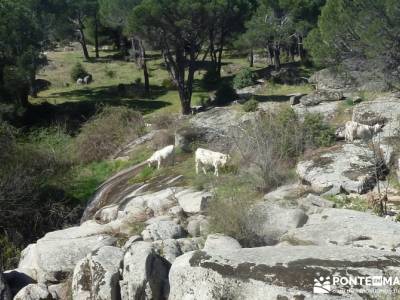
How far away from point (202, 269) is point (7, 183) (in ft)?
33.8

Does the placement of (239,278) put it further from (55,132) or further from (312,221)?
(55,132)

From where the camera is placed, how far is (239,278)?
8.62 metres

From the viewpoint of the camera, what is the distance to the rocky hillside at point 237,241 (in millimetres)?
8586

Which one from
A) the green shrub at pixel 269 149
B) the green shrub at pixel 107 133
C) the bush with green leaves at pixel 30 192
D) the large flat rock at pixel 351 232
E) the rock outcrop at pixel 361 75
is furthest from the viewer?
the green shrub at pixel 107 133

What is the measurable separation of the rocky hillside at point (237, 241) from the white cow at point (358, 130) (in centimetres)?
34

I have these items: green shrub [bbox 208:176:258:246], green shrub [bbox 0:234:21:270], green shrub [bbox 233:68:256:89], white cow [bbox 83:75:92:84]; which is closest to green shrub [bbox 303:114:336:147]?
green shrub [bbox 208:176:258:246]

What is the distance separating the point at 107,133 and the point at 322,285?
19.9m

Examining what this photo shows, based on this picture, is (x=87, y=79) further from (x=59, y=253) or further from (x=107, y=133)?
(x=59, y=253)

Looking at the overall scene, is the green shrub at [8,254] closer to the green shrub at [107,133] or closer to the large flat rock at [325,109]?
the green shrub at [107,133]

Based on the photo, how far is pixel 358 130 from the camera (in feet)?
59.9

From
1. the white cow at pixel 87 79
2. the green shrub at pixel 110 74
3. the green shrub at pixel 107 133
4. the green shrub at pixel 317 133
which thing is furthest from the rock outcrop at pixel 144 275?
the green shrub at pixel 110 74

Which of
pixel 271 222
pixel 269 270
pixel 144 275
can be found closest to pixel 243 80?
pixel 271 222

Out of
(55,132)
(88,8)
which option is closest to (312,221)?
(55,132)

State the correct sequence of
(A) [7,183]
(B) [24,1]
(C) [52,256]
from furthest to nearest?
(B) [24,1], (A) [7,183], (C) [52,256]
